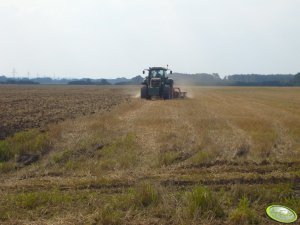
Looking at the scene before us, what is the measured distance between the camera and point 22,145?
35.4 feet

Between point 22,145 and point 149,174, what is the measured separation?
430cm

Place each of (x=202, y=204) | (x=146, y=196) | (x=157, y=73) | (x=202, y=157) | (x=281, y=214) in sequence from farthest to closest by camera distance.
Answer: (x=157, y=73)
(x=202, y=157)
(x=146, y=196)
(x=202, y=204)
(x=281, y=214)

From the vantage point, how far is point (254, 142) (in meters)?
11.4

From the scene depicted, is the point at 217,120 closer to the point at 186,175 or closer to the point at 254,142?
the point at 254,142

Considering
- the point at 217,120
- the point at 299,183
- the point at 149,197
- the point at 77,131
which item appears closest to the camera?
the point at 149,197

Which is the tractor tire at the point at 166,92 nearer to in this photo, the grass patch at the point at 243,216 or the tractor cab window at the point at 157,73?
the tractor cab window at the point at 157,73

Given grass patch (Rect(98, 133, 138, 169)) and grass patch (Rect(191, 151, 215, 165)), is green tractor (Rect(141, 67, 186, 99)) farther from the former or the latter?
grass patch (Rect(191, 151, 215, 165))

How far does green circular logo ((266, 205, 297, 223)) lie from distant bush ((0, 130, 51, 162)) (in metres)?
6.12

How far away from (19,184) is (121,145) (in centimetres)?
394

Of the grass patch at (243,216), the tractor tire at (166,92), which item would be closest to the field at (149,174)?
the grass patch at (243,216)

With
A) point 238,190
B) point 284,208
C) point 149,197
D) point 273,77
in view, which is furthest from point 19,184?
point 273,77

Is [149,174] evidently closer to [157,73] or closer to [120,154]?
[120,154]

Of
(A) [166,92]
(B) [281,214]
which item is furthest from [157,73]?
→ (B) [281,214]

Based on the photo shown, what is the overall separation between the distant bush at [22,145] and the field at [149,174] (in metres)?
0.02
